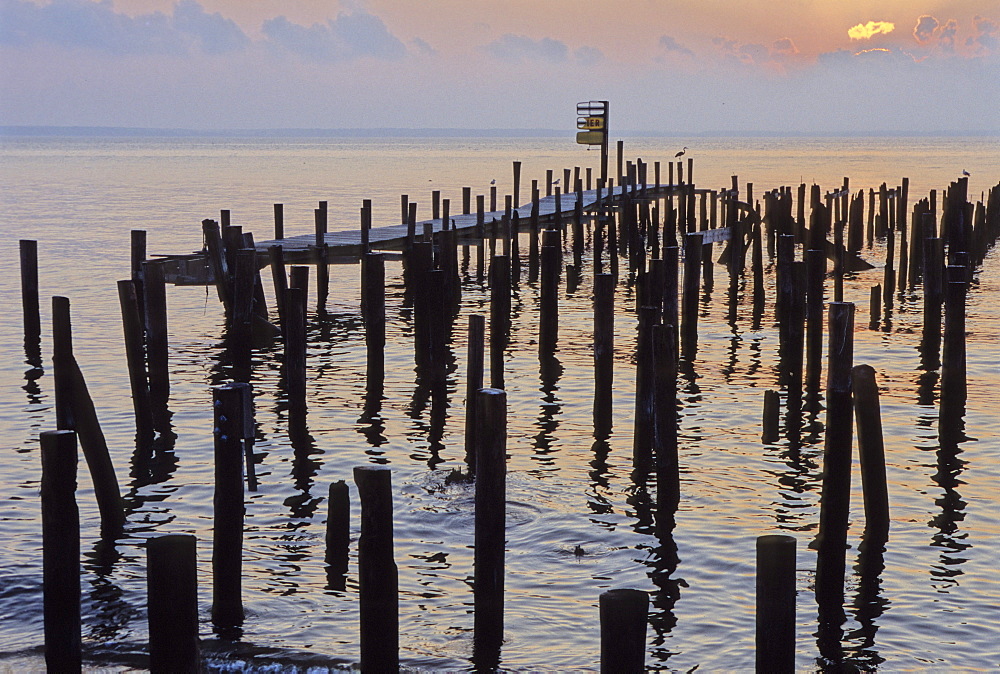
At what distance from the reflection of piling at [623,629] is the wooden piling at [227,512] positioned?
122 inches

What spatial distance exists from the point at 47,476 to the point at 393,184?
75.4 metres

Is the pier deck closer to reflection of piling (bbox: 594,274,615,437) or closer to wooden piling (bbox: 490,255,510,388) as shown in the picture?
wooden piling (bbox: 490,255,510,388)

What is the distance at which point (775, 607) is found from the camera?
5.51 metres

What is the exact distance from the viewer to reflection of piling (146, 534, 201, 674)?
5715mm

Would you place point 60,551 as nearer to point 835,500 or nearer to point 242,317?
point 835,500

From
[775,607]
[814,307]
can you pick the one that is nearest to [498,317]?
[814,307]

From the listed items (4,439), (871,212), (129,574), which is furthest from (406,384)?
(871,212)

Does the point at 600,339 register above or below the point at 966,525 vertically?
above

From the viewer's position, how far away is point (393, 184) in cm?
8069

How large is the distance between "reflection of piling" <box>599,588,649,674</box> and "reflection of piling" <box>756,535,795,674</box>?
698 millimetres

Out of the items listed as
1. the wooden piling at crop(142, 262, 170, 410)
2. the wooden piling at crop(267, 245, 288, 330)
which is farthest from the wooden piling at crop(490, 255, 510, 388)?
the wooden piling at crop(267, 245, 288, 330)

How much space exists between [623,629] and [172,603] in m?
2.23

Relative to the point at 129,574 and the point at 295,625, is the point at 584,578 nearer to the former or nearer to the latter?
the point at 295,625

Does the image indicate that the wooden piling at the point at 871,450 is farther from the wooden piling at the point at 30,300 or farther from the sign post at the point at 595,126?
the sign post at the point at 595,126
